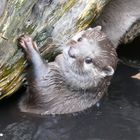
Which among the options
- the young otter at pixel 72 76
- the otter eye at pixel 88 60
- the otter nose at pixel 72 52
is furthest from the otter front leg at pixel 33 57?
the otter eye at pixel 88 60

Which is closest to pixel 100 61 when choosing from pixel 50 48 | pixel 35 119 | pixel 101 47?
pixel 101 47

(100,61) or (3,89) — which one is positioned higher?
(3,89)

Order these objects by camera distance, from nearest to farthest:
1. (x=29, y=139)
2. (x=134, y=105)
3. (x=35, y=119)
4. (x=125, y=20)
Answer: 1. (x=29, y=139)
2. (x=35, y=119)
3. (x=134, y=105)
4. (x=125, y=20)

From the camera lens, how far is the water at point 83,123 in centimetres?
550

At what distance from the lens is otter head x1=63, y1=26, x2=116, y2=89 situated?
5.65 m

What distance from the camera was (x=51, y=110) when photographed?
5.84 meters

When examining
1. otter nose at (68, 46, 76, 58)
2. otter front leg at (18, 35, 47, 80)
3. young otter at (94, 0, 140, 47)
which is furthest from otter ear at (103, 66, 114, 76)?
young otter at (94, 0, 140, 47)

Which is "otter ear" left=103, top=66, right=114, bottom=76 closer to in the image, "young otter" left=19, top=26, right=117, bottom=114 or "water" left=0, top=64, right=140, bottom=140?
"young otter" left=19, top=26, right=117, bottom=114

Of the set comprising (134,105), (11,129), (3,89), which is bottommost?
(134,105)

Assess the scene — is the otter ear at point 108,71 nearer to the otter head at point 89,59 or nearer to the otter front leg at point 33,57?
the otter head at point 89,59

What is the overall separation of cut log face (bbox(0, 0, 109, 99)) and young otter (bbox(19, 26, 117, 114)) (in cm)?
13

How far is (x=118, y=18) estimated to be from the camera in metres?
6.70

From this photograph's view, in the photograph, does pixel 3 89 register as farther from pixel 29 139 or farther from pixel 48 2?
pixel 48 2

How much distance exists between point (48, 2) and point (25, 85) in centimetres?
95
